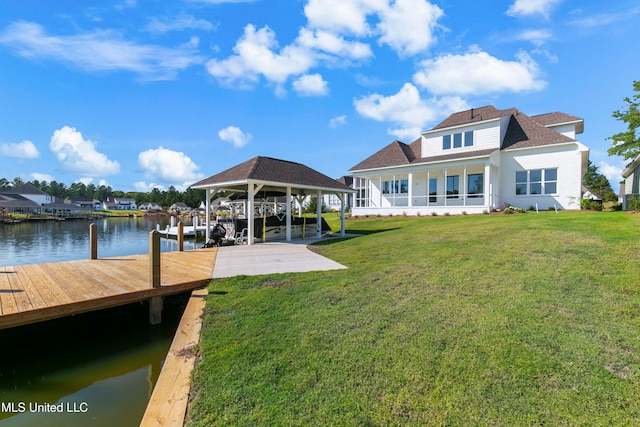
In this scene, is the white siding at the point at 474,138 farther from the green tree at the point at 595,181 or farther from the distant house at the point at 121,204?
the distant house at the point at 121,204

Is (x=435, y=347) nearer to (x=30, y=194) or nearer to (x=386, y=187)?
(x=386, y=187)

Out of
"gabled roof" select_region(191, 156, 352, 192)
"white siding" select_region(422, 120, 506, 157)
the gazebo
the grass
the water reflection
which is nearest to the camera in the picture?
the grass

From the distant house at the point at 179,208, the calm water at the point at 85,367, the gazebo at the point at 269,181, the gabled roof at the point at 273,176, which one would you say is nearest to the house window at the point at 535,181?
the gazebo at the point at 269,181

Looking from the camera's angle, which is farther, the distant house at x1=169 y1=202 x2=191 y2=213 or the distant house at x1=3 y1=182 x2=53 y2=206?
the distant house at x1=169 y1=202 x2=191 y2=213

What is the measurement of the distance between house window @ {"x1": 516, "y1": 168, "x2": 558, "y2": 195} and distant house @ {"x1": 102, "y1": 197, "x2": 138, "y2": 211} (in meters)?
134

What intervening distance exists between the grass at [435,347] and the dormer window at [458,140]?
55.6 feet

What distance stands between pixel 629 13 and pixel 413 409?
1630 cm

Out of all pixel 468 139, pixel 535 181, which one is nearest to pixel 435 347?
pixel 535 181

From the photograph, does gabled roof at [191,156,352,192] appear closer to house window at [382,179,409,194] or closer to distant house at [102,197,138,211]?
house window at [382,179,409,194]

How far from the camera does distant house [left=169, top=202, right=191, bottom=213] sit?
98.1 meters

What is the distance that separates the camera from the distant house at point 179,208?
98.1m

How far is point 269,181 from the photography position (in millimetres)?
13383

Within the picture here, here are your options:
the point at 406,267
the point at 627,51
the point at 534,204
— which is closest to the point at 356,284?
the point at 406,267

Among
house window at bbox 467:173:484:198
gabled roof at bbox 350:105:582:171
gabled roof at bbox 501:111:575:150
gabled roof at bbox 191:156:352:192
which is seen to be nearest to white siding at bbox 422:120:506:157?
gabled roof at bbox 350:105:582:171
